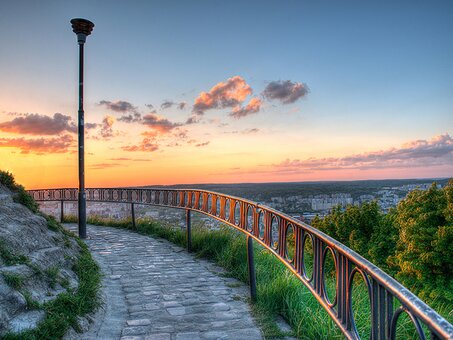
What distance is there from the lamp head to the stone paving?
20.3 feet

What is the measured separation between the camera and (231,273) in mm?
6957

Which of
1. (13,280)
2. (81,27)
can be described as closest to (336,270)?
(13,280)

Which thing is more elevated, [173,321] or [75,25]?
[75,25]

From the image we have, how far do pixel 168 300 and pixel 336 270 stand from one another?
11.3ft

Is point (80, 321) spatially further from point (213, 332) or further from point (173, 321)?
point (213, 332)

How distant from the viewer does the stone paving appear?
14.8ft

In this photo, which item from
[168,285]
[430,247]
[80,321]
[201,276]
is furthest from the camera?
[430,247]

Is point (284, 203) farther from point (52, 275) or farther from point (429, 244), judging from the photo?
point (52, 275)

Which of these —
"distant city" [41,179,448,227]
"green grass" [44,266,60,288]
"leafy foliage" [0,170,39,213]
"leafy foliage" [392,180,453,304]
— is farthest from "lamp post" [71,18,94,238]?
"leafy foliage" [392,180,453,304]

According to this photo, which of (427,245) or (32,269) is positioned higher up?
(32,269)

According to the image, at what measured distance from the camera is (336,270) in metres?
2.84

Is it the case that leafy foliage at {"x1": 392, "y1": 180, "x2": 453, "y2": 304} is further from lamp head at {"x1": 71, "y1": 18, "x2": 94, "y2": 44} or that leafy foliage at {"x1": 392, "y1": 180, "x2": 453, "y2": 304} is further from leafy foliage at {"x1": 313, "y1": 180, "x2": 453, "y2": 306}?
lamp head at {"x1": 71, "y1": 18, "x2": 94, "y2": 44}

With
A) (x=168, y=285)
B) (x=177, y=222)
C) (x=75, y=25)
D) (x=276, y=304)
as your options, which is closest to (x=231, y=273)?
(x=168, y=285)

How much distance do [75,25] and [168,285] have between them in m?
8.39
